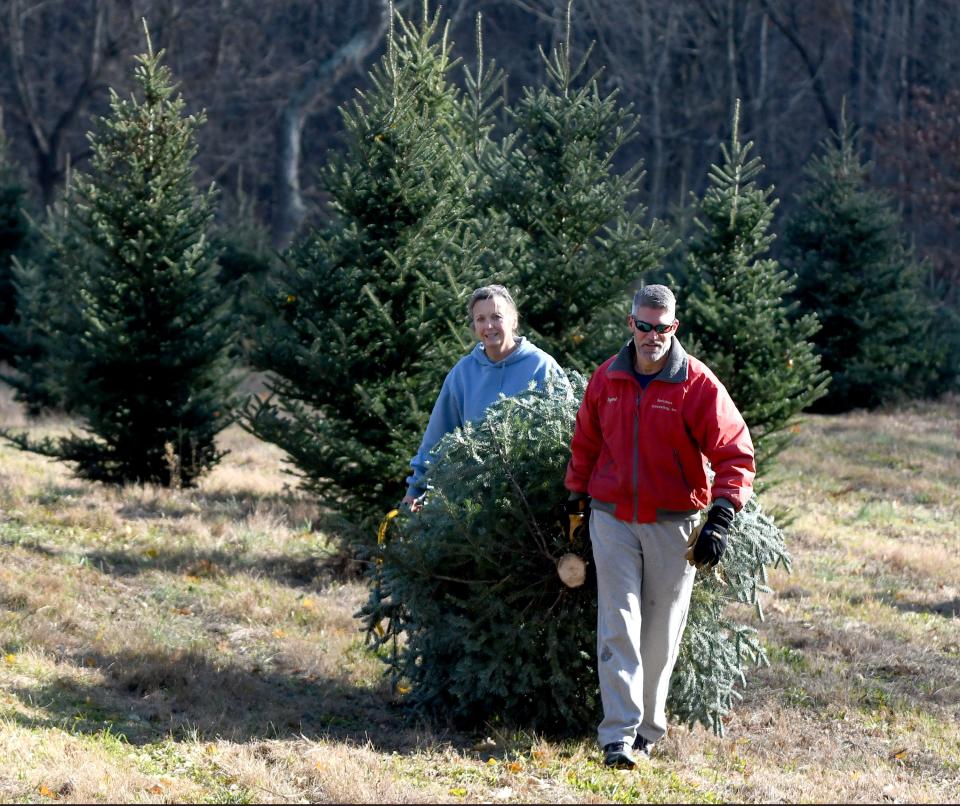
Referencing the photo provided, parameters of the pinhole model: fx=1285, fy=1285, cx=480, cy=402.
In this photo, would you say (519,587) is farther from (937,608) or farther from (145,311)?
(145,311)

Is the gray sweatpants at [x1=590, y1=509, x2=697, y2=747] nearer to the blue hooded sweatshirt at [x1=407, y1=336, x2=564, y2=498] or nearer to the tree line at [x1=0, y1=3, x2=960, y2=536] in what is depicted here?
the blue hooded sweatshirt at [x1=407, y1=336, x2=564, y2=498]

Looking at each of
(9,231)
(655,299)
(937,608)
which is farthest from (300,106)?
(655,299)

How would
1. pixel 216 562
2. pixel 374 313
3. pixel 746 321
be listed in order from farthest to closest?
pixel 746 321
pixel 216 562
pixel 374 313

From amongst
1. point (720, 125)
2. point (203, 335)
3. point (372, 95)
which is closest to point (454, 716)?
point (372, 95)

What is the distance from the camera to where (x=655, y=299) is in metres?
5.84

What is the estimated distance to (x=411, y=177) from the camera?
389 inches

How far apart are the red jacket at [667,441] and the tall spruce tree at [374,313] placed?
3761 millimetres

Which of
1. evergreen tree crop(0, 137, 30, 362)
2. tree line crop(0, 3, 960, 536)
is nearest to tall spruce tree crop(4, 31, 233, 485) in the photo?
tree line crop(0, 3, 960, 536)

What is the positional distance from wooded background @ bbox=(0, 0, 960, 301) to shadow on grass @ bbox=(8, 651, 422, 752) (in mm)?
24040

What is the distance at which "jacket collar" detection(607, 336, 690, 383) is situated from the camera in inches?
228

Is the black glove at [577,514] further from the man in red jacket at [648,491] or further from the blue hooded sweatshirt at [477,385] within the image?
the blue hooded sweatshirt at [477,385]

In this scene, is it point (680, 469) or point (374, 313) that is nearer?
point (680, 469)

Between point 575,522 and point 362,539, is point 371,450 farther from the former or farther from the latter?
point 575,522

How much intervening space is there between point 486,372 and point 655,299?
1399 mm
